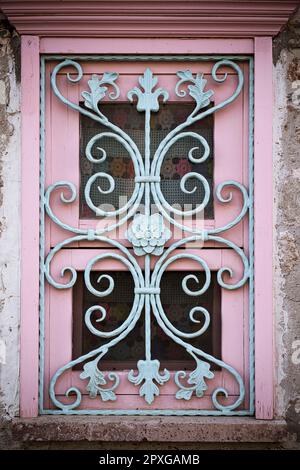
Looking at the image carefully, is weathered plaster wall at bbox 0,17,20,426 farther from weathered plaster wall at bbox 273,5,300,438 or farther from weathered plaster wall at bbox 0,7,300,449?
weathered plaster wall at bbox 273,5,300,438

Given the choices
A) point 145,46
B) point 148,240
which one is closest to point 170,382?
point 148,240

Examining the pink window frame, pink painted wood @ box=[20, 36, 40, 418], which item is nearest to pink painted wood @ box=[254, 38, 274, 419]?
the pink window frame

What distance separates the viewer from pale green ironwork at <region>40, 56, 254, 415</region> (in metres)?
2.48

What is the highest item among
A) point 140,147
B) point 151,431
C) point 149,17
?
point 149,17

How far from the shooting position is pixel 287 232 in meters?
2.47

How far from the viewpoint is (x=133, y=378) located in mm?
2492

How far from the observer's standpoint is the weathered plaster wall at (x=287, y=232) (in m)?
2.46

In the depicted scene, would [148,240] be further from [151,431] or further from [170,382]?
[151,431]

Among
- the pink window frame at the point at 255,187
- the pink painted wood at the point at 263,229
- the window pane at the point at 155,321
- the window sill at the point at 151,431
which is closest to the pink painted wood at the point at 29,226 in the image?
the pink window frame at the point at 255,187

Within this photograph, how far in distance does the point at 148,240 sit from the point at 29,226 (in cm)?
54

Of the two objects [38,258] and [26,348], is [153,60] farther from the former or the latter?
[26,348]

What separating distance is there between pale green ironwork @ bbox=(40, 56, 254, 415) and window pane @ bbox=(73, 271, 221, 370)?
40mm

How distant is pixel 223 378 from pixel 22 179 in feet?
4.26

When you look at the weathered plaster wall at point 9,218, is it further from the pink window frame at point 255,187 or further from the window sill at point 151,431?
the window sill at point 151,431
